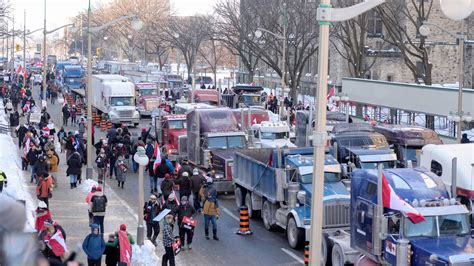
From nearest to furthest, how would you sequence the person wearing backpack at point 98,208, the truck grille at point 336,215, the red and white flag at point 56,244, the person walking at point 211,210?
the red and white flag at point 56,244
the truck grille at point 336,215
the person wearing backpack at point 98,208
the person walking at point 211,210

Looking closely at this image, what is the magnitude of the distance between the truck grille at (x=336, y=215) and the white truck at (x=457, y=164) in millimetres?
2878

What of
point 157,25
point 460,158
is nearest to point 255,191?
point 460,158

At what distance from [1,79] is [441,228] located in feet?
218

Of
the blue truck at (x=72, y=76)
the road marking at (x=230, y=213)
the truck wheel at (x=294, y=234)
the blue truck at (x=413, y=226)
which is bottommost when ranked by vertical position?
the road marking at (x=230, y=213)

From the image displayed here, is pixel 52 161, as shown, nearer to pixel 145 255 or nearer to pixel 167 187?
pixel 167 187

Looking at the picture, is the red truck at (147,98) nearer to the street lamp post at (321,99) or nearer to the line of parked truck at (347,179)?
the line of parked truck at (347,179)

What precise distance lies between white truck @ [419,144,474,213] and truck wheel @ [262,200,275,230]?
4716 millimetres

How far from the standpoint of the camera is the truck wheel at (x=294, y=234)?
21.1 m

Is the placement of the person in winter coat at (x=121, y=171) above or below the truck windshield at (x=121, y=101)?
below

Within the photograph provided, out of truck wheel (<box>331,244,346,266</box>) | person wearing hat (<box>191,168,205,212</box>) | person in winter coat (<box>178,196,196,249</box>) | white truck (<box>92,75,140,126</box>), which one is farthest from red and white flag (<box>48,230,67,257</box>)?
white truck (<box>92,75,140,126</box>)

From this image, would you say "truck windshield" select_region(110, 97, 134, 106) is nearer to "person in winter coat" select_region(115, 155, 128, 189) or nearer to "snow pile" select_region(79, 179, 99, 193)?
"person in winter coat" select_region(115, 155, 128, 189)

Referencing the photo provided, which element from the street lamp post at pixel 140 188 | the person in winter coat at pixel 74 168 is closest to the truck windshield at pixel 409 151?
the person in winter coat at pixel 74 168

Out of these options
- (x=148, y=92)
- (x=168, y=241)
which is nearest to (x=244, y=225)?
(x=168, y=241)

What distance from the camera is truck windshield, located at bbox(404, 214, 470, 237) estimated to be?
1583 cm
